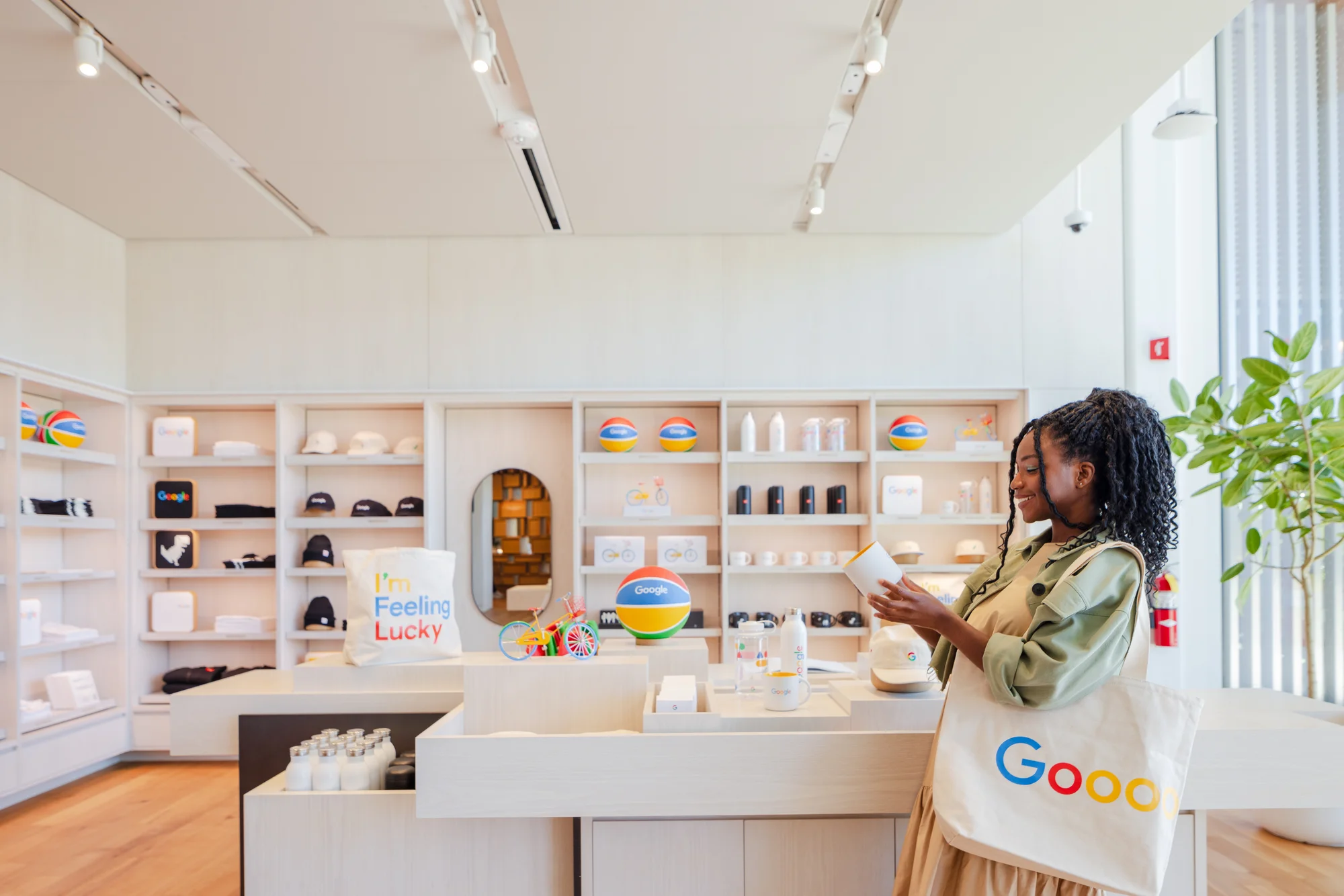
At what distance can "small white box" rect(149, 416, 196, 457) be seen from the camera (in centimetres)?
526

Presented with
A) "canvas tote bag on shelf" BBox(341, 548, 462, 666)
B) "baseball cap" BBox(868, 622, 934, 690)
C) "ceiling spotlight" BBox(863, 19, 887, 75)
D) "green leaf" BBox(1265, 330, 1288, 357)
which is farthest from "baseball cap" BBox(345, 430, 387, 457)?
"green leaf" BBox(1265, 330, 1288, 357)

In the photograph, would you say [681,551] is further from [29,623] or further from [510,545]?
[29,623]

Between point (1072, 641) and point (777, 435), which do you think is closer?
point (1072, 641)

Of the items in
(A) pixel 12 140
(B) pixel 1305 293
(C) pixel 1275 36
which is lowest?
(B) pixel 1305 293

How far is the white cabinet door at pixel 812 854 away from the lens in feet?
7.43

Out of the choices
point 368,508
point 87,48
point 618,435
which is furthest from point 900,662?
point 368,508

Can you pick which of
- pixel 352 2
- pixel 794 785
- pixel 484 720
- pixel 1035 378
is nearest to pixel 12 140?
pixel 352 2

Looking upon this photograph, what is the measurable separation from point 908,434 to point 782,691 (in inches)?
119

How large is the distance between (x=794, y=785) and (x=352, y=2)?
2.60 meters

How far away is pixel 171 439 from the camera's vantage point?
5270 millimetres

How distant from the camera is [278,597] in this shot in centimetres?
511

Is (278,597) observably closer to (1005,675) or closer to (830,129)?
(830,129)

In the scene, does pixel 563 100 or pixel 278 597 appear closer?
pixel 563 100

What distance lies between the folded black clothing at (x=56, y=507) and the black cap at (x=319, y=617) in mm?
1253
